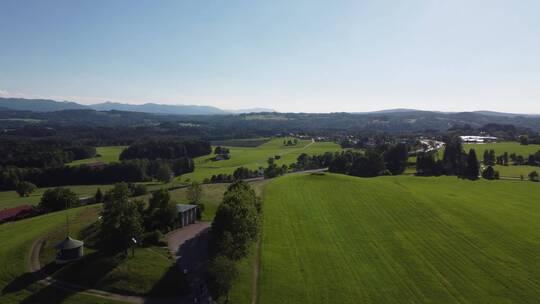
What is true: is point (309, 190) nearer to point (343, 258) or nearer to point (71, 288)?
point (343, 258)

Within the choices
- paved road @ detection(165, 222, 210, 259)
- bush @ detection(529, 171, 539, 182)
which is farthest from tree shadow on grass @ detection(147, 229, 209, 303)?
bush @ detection(529, 171, 539, 182)

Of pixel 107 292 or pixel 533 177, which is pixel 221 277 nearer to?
pixel 107 292

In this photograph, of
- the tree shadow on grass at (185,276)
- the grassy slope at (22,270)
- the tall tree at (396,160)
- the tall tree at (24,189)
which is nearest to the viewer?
the grassy slope at (22,270)

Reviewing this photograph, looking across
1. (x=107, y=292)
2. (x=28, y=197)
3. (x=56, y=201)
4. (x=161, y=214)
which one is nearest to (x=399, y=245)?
(x=161, y=214)

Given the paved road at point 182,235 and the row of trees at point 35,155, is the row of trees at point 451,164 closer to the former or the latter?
the paved road at point 182,235

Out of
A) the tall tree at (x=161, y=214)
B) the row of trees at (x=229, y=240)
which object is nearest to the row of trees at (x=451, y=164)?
the row of trees at (x=229, y=240)

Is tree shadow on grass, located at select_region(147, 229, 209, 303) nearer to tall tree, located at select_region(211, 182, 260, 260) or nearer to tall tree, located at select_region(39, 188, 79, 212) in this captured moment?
tall tree, located at select_region(211, 182, 260, 260)
